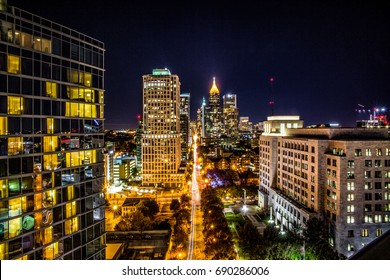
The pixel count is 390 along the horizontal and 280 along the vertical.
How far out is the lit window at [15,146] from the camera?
30.9 feet

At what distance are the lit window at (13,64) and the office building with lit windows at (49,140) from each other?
3cm

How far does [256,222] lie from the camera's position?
3055 cm

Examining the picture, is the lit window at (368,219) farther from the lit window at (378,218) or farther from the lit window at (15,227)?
the lit window at (15,227)

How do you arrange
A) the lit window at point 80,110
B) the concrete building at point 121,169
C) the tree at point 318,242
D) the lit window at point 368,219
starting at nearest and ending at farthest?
the lit window at point 80,110, the tree at point 318,242, the lit window at point 368,219, the concrete building at point 121,169

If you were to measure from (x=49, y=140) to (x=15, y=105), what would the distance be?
1708 mm

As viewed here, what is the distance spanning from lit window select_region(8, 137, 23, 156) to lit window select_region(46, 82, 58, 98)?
6.65 feet

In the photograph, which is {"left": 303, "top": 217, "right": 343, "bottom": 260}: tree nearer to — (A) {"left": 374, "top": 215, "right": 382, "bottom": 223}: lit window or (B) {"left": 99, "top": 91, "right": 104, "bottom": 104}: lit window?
(A) {"left": 374, "top": 215, "right": 382, "bottom": 223}: lit window

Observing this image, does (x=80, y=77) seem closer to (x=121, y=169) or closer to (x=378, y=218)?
(x=378, y=218)

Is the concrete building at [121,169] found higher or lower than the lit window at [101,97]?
lower

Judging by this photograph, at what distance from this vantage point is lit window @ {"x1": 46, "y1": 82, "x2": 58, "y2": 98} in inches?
424

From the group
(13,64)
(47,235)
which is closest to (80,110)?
(13,64)

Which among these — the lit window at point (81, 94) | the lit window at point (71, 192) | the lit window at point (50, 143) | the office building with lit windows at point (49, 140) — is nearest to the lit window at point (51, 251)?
the office building with lit windows at point (49, 140)

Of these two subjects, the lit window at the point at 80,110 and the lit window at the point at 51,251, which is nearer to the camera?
the lit window at the point at 51,251
